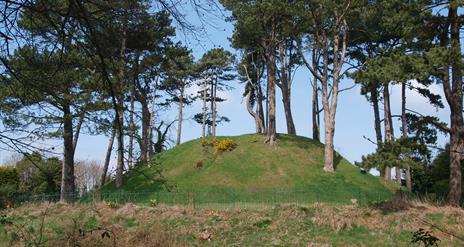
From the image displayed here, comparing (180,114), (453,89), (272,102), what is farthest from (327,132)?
(180,114)

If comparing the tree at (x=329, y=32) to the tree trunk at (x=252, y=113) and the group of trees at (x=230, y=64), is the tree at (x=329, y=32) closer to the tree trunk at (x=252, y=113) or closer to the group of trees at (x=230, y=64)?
the group of trees at (x=230, y=64)

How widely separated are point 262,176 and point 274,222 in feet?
38.3

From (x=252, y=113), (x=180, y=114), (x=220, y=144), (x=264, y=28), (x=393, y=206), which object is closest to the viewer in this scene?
(x=393, y=206)

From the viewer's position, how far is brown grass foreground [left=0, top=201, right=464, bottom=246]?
53.3 feet

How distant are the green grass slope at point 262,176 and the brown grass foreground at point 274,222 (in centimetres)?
443

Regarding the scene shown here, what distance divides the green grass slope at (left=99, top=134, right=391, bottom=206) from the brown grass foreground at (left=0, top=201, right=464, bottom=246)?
443 cm

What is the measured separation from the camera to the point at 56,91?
4.14m

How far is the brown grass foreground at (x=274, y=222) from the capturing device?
16.2 m

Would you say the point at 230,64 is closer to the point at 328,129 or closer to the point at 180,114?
the point at 180,114

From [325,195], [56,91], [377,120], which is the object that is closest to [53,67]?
[56,91]

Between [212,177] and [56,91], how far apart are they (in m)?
25.8

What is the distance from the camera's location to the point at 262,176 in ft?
97.0

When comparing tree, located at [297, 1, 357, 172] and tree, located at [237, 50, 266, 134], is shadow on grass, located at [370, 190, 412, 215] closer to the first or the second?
tree, located at [297, 1, 357, 172]

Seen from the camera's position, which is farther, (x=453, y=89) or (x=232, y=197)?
(x=232, y=197)
